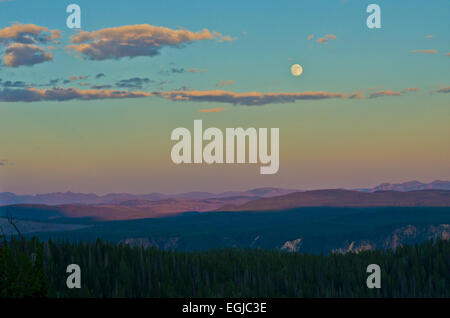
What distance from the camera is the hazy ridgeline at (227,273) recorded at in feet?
99.2

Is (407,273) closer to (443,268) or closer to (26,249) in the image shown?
(443,268)

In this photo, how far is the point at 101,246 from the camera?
35.1 meters

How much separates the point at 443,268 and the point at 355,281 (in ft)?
21.3

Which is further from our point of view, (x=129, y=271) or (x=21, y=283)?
(x=129, y=271)

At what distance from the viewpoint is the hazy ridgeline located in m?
30.2

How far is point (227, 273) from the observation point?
→ 36844 mm
